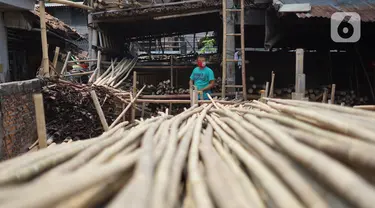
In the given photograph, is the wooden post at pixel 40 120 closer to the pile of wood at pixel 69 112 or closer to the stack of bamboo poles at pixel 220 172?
the stack of bamboo poles at pixel 220 172

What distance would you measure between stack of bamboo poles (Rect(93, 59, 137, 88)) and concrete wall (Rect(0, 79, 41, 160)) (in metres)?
2.86

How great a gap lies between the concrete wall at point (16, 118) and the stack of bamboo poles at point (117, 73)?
2856 mm

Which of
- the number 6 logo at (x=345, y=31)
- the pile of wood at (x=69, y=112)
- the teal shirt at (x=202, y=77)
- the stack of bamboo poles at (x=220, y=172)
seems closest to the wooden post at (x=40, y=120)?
the stack of bamboo poles at (x=220, y=172)

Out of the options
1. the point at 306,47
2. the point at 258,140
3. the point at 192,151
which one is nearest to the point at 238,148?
the point at 258,140

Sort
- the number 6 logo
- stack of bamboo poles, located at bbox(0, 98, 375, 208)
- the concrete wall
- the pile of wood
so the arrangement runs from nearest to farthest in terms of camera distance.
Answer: stack of bamboo poles, located at bbox(0, 98, 375, 208) < the concrete wall < the pile of wood < the number 6 logo

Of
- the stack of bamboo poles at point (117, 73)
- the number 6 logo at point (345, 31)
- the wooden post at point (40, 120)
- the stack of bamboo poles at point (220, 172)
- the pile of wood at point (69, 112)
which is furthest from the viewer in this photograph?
the stack of bamboo poles at point (117, 73)

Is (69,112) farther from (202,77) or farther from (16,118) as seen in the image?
(202,77)

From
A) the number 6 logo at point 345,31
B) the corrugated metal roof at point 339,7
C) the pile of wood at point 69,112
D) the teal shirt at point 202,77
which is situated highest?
the corrugated metal roof at point 339,7

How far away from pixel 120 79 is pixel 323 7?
4.89 meters

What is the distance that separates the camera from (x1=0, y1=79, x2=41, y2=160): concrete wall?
12.9 ft

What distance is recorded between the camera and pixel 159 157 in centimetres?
168

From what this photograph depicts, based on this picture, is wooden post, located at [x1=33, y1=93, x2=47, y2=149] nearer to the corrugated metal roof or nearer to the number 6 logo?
the corrugated metal roof

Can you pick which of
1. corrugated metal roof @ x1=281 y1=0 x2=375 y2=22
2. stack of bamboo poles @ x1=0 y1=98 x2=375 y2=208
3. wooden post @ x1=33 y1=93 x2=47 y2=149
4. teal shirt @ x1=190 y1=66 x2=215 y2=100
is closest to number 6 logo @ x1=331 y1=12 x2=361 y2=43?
corrugated metal roof @ x1=281 y1=0 x2=375 y2=22

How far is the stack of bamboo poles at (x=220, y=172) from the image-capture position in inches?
45.4
